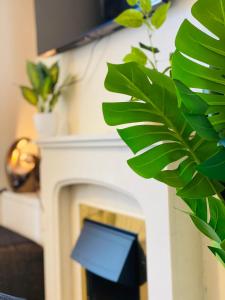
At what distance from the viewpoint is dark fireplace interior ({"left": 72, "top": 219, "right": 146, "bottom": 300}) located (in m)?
1.62

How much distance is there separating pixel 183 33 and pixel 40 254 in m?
1.65

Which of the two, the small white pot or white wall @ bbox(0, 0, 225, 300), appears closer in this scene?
white wall @ bbox(0, 0, 225, 300)

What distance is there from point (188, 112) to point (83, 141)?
1020mm

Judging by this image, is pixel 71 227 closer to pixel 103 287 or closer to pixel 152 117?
pixel 103 287

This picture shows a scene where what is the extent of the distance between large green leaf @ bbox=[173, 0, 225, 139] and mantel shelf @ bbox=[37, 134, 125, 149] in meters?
0.70

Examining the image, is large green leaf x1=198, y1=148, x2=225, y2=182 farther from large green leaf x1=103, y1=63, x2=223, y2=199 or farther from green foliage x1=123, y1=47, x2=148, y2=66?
green foliage x1=123, y1=47, x2=148, y2=66

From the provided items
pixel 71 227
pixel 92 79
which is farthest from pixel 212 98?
pixel 71 227

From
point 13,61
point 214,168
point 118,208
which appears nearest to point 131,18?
point 214,168

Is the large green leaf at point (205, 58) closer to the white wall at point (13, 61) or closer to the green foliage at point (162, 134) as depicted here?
the green foliage at point (162, 134)

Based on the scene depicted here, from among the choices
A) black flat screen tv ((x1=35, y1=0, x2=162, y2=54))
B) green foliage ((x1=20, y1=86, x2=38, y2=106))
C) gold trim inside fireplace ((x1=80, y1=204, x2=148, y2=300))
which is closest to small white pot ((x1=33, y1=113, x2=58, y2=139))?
green foliage ((x1=20, y1=86, x2=38, y2=106))

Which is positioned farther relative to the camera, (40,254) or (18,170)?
(18,170)

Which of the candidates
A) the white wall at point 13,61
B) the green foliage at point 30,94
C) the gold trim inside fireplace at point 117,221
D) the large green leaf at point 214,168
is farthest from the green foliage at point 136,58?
the white wall at point 13,61

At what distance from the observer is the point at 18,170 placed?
8.35 feet

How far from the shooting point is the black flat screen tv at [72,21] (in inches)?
70.8
